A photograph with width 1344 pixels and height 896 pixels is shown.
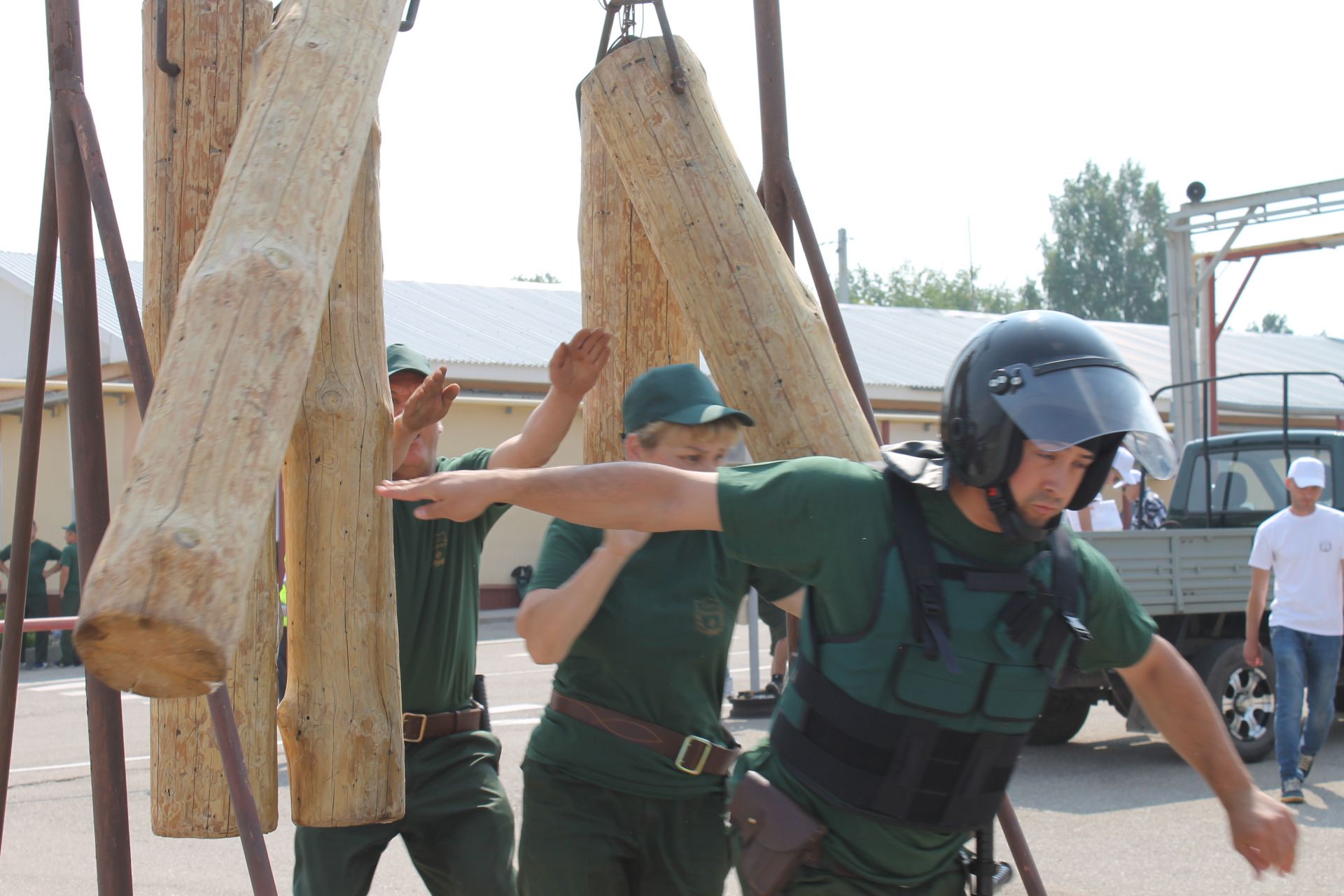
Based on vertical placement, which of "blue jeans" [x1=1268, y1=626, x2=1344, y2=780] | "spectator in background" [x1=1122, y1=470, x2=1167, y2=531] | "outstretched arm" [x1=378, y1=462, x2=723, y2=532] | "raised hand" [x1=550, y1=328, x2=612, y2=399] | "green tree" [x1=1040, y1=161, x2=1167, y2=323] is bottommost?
"blue jeans" [x1=1268, y1=626, x2=1344, y2=780]

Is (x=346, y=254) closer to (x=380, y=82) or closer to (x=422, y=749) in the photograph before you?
(x=380, y=82)

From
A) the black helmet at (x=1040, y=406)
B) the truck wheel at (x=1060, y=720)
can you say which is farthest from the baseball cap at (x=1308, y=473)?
the black helmet at (x=1040, y=406)

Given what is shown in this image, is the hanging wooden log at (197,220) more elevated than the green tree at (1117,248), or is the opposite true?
the green tree at (1117,248)

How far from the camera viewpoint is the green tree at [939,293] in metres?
83.4

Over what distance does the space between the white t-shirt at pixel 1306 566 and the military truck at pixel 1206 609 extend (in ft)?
2.49

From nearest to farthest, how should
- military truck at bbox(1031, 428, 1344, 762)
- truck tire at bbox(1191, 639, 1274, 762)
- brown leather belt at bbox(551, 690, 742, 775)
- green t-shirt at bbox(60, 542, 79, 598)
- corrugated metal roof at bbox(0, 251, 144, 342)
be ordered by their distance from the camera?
brown leather belt at bbox(551, 690, 742, 775)
military truck at bbox(1031, 428, 1344, 762)
truck tire at bbox(1191, 639, 1274, 762)
green t-shirt at bbox(60, 542, 79, 598)
corrugated metal roof at bbox(0, 251, 144, 342)

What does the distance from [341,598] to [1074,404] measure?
5.17 ft

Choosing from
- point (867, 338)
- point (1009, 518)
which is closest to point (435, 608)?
point (1009, 518)

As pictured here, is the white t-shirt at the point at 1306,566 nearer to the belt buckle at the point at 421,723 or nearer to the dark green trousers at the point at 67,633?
the belt buckle at the point at 421,723

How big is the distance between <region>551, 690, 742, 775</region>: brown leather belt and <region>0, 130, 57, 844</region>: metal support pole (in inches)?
51.3

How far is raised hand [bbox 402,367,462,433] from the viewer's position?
11.8ft

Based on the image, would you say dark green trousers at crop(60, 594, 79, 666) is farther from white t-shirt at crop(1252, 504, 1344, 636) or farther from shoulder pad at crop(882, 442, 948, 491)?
shoulder pad at crop(882, 442, 948, 491)

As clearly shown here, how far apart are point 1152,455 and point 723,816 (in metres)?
1.46

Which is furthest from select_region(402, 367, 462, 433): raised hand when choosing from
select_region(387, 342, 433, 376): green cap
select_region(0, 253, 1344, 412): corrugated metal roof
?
select_region(0, 253, 1344, 412): corrugated metal roof
